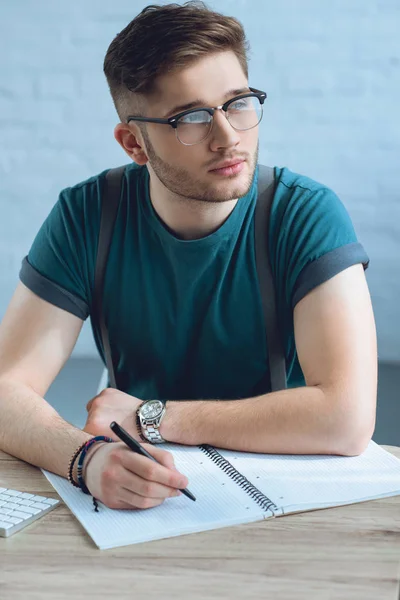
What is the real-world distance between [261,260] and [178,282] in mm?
184

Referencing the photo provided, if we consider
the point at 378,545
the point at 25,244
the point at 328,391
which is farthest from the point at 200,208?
the point at 25,244

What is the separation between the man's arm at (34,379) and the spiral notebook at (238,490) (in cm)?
5

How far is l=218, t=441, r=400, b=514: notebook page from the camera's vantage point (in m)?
1.16

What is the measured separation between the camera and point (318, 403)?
142 cm

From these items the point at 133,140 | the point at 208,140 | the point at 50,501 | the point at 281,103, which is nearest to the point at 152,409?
the point at 50,501

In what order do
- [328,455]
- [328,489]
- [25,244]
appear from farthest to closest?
[25,244], [328,455], [328,489]

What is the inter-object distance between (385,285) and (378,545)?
2.18m

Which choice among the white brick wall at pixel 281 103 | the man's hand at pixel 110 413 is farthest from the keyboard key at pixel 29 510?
the white brick wall at pixel 281 103

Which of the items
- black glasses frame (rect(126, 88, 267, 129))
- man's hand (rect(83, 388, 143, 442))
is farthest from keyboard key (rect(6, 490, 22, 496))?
black glasses frame (rect(126, 88, 267, 129))

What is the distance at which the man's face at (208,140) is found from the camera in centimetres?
158

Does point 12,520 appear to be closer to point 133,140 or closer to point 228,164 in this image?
point 228,164

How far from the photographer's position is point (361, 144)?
301cm

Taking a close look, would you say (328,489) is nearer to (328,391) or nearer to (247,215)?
(328,391)

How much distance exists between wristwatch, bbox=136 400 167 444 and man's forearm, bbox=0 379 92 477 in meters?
0.11
